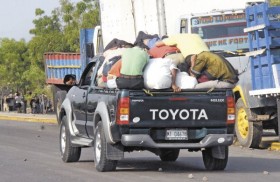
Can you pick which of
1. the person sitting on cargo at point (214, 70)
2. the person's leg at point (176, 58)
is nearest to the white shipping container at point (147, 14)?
the person's leg at point (176, 58)

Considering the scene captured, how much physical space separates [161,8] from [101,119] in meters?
10.2

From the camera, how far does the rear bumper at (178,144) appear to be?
39.3 ft

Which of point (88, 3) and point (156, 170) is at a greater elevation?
point (88, 3)

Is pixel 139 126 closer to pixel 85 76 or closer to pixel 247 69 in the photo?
pixel 85 76

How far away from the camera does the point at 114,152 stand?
40.3 ft

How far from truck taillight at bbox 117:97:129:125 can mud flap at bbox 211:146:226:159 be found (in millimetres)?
1634

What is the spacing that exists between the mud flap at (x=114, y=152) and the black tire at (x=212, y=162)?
5.29 feet

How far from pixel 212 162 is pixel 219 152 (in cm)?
41

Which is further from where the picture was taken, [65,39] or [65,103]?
[65,39]

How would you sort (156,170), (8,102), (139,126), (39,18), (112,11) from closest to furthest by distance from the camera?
(139,126), (156,170), (112,11), (8,102), (39,18)

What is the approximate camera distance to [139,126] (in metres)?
12.1

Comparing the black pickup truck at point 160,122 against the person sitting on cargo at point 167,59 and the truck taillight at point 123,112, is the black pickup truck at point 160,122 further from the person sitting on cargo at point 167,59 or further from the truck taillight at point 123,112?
the person sitting on cargo at point 167,59

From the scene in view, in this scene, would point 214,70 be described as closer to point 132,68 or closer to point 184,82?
point 184,82

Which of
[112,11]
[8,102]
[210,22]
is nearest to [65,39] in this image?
[8,102]
